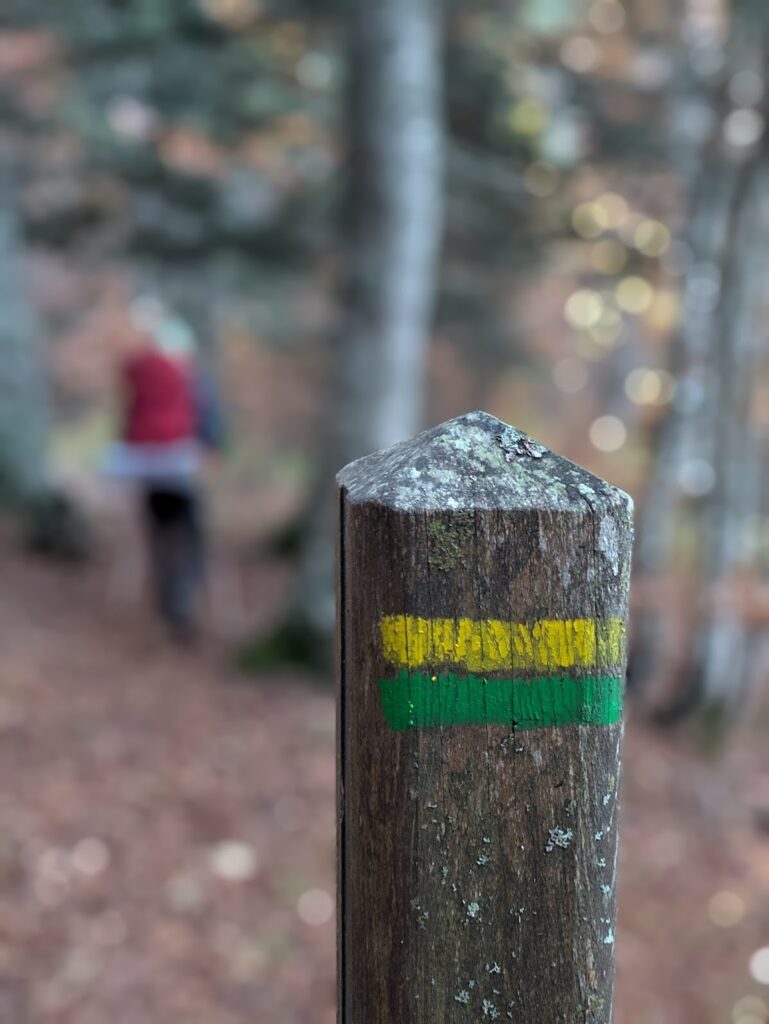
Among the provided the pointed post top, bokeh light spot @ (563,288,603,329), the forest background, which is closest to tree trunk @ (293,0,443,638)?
the forest background

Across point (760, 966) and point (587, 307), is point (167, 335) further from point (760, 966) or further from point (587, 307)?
point (760, 966)

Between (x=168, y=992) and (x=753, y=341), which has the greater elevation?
(x=753, y=341)

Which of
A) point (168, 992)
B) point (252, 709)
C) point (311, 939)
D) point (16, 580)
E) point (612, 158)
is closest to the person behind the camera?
point (168, 992)

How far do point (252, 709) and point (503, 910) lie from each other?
5065 mm

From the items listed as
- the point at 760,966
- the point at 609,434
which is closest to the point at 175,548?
the point at 760,966

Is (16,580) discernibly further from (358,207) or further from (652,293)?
(652,293)

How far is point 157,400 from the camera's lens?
677 centimetres

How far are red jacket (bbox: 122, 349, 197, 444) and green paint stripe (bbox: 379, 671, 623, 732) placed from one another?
5.88 m

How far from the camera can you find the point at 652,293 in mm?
10180

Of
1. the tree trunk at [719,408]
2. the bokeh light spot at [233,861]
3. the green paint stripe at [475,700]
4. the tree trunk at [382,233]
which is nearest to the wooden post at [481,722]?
the green paint stripe at [475,700]

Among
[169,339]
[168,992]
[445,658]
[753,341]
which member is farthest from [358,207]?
[445,658]

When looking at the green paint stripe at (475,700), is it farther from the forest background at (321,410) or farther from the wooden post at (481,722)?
the forest background at (321,410)

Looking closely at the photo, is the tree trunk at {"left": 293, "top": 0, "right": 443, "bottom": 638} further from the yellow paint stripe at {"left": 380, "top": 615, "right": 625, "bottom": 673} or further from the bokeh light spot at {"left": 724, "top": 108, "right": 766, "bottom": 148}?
the yellow paint stripe at {"left": 380, "top": 615, "right": 625, "bottom": 673}

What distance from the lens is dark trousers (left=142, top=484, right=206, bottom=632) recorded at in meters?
7.19
